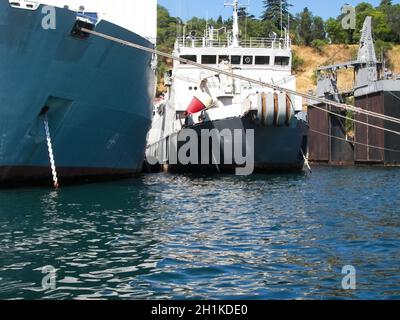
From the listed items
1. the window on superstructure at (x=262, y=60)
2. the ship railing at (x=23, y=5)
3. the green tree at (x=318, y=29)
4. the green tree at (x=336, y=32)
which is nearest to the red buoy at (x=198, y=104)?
the window on superstructure at (x=262, y=60)

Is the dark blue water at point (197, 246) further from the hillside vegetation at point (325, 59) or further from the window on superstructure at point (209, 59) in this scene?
the hillside vegetation at point (325, 59)

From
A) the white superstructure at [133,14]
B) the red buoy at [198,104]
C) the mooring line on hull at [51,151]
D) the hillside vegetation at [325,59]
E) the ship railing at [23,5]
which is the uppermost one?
the hillside vegetation at [325,59]

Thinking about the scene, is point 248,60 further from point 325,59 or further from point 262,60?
point 325,59

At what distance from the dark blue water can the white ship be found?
9.46 meters

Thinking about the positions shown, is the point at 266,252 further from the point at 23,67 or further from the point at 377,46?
the point at 377,46

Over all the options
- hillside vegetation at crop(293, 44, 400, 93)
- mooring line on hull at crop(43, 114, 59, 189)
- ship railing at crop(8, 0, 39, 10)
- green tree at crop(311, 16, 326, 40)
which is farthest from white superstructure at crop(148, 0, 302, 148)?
green tree at crop(311, 16, 326, 40)

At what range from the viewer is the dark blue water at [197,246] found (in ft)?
22.5

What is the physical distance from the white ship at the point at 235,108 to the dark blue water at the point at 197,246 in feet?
31.0

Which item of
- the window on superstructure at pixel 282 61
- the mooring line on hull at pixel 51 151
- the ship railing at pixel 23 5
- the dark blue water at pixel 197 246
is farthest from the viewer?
the window on superstructure at pixel 282 61

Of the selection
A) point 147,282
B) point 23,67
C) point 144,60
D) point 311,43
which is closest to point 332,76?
point 144,60

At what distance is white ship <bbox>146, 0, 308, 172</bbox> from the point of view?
1013 inches

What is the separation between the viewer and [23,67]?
16469mm

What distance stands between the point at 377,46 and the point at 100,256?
80142 millimetres
